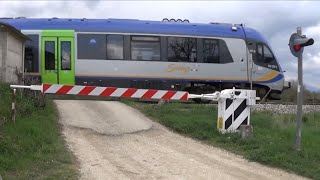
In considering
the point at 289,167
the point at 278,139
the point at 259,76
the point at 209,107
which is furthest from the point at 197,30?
the point at 289,167

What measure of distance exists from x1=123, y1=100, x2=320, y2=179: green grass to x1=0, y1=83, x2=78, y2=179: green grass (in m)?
3.60

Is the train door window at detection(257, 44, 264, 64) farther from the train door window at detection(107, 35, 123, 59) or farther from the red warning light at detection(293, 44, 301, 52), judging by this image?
the red warning light at detection(293, 44, 301, 52)

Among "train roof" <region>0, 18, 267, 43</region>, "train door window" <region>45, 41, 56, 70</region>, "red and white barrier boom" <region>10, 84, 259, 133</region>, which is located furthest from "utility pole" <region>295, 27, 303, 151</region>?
"train door window" <region>45, 41, 56, 70</region>

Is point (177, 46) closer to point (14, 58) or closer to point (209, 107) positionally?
point (209, 107)

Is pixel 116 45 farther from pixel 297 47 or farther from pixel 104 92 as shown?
pixel 297 47

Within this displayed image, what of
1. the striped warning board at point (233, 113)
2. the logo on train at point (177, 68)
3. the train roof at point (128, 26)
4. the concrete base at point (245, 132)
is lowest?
the concrete base at point (245, 132)

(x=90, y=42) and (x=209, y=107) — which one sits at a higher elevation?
(x=90, y=42)

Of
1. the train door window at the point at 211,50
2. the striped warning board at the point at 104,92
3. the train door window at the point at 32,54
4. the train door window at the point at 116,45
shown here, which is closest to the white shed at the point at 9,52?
the train door window at the point at 32,54

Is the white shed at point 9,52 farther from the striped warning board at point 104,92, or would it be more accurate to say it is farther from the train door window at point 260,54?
the train door window at point 260,54

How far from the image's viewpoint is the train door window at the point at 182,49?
789 inches

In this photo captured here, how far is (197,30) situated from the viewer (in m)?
20.2

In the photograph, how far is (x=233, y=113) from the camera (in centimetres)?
1164

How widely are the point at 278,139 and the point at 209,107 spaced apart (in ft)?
15.4

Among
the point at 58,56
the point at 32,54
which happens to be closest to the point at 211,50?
the point at 58,56
